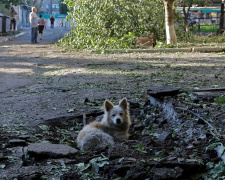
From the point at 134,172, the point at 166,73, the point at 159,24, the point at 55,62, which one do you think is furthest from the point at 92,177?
the point at 159,24

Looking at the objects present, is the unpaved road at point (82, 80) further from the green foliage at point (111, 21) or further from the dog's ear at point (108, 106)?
the green foliage at point (111, 21)

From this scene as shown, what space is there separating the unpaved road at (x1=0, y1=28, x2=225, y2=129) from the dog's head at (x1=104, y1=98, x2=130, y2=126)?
1254 millimetres

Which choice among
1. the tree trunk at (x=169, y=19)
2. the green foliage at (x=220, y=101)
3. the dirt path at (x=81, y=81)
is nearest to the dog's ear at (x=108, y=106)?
the dirt path at (x=81, y=81)

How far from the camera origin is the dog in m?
4.99

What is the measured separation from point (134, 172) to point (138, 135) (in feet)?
6.78

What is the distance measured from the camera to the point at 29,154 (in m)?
4.47

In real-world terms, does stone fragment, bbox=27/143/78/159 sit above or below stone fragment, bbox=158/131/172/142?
below

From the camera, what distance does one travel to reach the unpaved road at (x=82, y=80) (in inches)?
281

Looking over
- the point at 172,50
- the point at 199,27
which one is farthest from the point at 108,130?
the point at 199,27

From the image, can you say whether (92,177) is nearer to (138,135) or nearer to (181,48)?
(138,135)

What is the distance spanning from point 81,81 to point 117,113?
4.57 meters

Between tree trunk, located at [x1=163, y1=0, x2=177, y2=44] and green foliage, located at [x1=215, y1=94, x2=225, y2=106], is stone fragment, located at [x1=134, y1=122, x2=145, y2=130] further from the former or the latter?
tree trunk, located at [x1=163, y1=0, x2=177, y2=44]

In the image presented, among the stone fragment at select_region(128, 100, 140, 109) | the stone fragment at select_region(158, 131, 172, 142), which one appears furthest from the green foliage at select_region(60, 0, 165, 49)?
the stone fragment at select_region(158, 131, 172, 142)

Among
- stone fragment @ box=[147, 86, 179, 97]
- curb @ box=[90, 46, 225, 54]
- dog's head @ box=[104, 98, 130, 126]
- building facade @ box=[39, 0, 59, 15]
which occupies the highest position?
building facade @ box=[39, 0, 59, 15]
